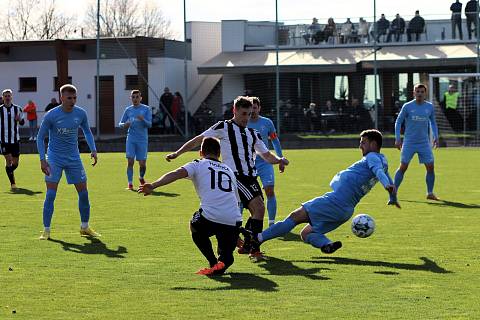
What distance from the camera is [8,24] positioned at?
2857 inches

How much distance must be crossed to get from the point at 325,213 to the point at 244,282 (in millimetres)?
1734

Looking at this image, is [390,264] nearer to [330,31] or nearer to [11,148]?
[11,148]

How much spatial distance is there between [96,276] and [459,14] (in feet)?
113

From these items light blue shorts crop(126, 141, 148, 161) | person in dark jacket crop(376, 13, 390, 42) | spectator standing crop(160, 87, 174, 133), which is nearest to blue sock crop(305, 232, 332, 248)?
light blue shorts crop(126, 141, 148, 161)

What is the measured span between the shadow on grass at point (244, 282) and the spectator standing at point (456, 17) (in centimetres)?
3365

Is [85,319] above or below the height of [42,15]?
below

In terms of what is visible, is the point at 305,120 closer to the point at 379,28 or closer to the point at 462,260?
the point at 379,28

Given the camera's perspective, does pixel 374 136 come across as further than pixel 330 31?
No

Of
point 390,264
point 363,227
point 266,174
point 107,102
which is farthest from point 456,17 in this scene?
point 390,264

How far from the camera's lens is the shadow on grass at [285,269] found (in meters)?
10.3

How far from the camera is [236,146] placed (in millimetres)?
11547

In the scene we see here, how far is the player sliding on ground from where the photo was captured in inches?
405

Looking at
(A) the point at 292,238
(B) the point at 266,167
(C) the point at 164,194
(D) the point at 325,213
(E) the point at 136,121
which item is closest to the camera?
(D) the point at 325,213

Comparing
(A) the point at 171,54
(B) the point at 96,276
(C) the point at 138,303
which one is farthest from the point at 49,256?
(A) the point at 171,54
